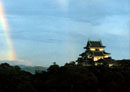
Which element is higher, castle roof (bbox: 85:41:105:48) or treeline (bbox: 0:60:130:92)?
castle roof (bbox: 85:41:105:48)

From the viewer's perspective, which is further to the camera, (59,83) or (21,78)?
(21,78)

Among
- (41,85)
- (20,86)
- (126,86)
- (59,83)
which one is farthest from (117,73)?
(20,86)

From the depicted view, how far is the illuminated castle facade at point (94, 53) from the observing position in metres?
79.4

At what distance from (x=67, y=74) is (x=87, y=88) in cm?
393

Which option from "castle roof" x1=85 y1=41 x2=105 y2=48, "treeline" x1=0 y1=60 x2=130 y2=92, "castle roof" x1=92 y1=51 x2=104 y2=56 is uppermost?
"castle roof" x1=85 y1=41 x2=105 y2=48

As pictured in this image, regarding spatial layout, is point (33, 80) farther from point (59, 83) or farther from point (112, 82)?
point (112, 82)

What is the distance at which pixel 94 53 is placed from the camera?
80.1 m

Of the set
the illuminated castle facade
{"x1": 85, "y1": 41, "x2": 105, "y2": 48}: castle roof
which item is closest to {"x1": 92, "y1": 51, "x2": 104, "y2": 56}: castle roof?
the illuminated castle facade

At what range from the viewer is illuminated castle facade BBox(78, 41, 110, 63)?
7944 cm

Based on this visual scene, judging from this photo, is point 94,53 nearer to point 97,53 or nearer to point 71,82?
point 97,53

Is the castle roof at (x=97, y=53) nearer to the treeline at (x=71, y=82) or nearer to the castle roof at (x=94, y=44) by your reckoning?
the castle roof at (x=94, y=44)

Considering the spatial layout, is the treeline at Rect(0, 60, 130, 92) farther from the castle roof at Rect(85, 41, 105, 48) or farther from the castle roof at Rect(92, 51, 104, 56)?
the castle roof at Rect(85, 41, 105, 48)

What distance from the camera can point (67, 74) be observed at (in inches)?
1601

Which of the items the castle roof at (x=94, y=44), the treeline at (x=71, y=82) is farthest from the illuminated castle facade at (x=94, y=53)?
the treeline at (x=71, y=82)
